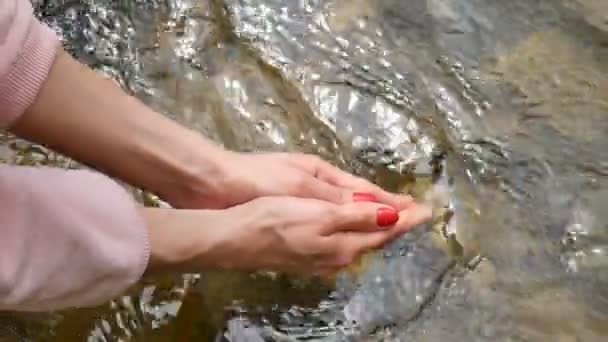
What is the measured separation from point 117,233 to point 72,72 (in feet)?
0.89

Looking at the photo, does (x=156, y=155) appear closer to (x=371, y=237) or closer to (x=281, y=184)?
(x=281, y=184)

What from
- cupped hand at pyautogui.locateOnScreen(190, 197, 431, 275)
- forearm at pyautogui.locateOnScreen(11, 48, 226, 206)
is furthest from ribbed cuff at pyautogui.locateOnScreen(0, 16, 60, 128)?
cupped hand at pyautogui.locateOnScreen(190, 197, 431, 275)

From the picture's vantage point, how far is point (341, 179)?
1.10 meters

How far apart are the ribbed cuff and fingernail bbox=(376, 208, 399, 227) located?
426mm

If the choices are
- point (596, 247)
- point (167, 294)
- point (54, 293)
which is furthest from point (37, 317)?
point (596, 247)

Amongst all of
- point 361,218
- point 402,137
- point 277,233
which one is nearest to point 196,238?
point 277,233

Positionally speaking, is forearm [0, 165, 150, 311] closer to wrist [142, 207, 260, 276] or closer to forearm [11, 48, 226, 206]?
wrist [142, 207, 260, 276]

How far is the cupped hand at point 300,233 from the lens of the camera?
0.97 m

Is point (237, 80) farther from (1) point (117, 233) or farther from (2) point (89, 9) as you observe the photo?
(1) point (117, 233)

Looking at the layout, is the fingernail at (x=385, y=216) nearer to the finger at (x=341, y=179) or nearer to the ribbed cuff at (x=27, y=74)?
the finger at (x=341, y=179)

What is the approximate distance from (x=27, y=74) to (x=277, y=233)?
1.10 ft

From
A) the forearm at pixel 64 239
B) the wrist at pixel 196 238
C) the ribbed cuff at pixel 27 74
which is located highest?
the ribbed cuff at pixel 27 74

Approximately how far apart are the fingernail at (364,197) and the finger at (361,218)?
0.6 inches

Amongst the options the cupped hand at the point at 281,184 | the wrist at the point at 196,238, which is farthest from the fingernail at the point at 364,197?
the wrist at the point at 196,238
